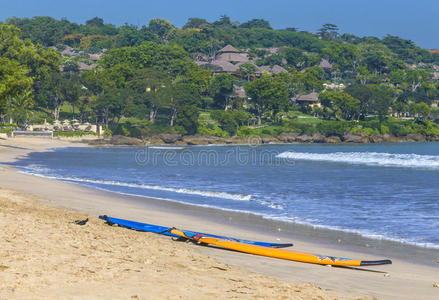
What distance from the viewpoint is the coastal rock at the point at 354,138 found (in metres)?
87.1

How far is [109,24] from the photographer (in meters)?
198

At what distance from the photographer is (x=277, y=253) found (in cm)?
1083

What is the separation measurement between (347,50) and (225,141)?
7482 centimetres

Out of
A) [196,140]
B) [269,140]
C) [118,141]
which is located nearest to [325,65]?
[269,140]

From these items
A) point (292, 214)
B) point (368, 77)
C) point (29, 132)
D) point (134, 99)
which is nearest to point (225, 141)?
point (134, 99)

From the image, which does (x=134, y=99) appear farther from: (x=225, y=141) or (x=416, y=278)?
(x=416, y=278)

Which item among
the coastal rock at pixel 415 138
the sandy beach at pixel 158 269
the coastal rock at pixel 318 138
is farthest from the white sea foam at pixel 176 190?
the coastal rock at pixel 415 138

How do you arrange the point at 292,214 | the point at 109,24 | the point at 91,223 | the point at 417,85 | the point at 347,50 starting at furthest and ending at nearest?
the point at 109,24, the point at 347,50, the point at 417,85, the point at 292,214, the point at 91,223

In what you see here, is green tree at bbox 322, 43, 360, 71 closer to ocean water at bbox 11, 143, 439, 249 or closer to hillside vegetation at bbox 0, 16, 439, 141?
hillside vegetation at bbox 0, 16, 439, 141

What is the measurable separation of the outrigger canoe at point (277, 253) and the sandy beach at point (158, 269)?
19cm

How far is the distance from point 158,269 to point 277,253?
293 cm

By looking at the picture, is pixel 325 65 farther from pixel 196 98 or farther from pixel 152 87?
pixel 152 87

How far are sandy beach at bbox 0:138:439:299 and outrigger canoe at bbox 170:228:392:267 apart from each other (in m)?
0.19

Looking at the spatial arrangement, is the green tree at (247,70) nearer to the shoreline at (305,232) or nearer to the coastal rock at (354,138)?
the coastal rock at (354,138)
